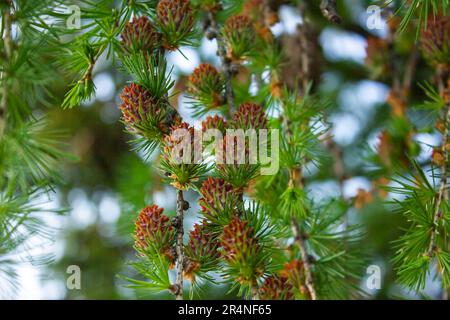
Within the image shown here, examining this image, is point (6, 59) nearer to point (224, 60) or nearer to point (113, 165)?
point (224, 60)

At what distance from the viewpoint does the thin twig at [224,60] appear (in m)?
0.86

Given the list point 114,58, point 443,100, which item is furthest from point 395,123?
point 114,58

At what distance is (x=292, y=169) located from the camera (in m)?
0.86

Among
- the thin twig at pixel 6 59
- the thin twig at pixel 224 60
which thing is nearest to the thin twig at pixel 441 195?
the thin twig at pixel 224 60

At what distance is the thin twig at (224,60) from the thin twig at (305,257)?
0.67 ft

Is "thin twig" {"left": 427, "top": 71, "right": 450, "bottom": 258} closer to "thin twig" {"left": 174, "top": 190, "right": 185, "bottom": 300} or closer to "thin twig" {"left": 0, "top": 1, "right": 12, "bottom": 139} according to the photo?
"thin twig" {"left": 174, "top": 190, "right": 185, "bottom": 300}

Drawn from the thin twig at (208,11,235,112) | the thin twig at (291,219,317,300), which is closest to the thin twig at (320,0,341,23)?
the thin twig at (208,11,235,112)

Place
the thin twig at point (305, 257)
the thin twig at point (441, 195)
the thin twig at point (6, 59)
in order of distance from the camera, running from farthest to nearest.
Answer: the thin twig at point (305, 257) < the thin twig at point (441, 195) < the thin twig at point (6, 59)

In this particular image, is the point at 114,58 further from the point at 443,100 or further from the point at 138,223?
the point at 443,100

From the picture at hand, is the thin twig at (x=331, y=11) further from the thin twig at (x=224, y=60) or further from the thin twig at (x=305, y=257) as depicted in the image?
the thin twig at (x=305, y=257)

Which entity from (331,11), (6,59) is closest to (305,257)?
(331,11)

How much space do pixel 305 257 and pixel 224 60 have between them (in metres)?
0.31

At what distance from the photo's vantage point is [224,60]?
34.9 inches

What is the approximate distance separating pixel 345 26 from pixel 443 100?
0.58 m
